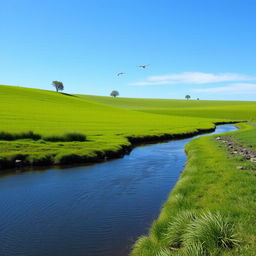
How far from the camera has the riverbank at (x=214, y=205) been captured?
24.3 feet

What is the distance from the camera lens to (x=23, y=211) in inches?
521

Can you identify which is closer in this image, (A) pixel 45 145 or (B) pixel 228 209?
(B) pixel 228 209

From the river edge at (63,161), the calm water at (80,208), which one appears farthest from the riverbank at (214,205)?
the river edge at (63,161)

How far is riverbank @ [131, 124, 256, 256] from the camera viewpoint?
7.42m

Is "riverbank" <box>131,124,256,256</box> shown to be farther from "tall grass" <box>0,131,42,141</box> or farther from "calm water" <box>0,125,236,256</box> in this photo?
"tall grass" <box>0,131,42,141</box>

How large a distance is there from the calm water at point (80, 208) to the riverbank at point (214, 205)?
1.16m

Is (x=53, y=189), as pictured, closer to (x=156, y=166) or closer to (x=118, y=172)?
(x=118, y=172)

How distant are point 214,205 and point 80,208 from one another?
6.77 m

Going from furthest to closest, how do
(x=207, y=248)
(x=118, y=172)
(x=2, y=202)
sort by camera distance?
(x=118, y=172)
(x=2, y=202)
(x=207, y=248)

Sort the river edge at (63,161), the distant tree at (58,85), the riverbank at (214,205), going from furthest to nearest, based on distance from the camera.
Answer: the distant tree at (58,85), the river edge at (63,161), the riverbank at (214,205)

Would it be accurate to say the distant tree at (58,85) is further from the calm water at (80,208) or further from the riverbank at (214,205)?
Answer: the riverbank at (214,205)

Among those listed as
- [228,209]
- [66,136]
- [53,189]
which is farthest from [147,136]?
[228,209]

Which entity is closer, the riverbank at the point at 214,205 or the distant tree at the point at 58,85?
the riverbank at the point at 214,205

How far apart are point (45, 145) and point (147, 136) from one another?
742 inches
